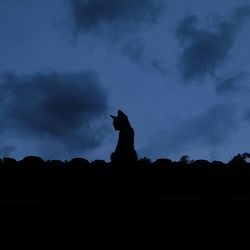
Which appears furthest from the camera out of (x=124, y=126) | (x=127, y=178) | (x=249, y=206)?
(x=124, y=126)

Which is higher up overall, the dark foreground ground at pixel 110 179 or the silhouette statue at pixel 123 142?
the silhouette statue at pixel 123 142

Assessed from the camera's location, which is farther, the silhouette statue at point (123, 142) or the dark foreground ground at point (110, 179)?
the silhouette statue at point (123, 142)

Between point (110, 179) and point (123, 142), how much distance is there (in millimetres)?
1231

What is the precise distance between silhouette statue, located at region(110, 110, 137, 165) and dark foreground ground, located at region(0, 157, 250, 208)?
0.23m

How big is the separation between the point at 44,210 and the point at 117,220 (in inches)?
45.1

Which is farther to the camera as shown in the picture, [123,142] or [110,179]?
[123,142]

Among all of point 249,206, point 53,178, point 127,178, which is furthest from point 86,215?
point 53,178

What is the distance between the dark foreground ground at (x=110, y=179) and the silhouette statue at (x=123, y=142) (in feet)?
0.76

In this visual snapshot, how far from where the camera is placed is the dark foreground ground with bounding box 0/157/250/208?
477 inches

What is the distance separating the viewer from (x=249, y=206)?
6711 millimetres

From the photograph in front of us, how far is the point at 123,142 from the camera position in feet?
41.5

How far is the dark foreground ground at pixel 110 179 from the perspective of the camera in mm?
12125

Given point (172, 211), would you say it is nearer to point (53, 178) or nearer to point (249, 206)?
point (249, 206)

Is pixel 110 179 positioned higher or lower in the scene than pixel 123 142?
lower
